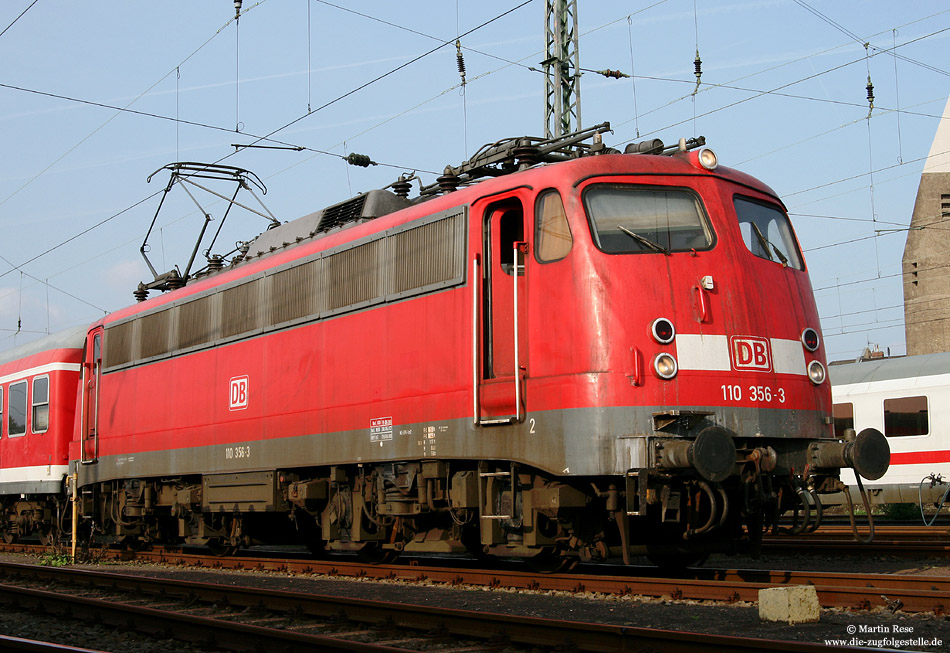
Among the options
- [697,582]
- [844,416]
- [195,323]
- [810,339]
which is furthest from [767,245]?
[844,416]

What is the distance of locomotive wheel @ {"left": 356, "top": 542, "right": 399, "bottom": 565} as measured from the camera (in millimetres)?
13089

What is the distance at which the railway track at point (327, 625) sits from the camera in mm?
6773

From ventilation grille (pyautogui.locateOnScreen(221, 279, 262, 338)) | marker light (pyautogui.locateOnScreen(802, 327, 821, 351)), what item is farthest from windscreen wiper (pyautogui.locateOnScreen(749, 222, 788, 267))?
ventilation grille (pyautogui.locateOnScreen(221, 279, 262, 338))

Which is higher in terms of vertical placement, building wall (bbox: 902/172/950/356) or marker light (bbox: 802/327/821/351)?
building wall (bbox: 902/172/950/356)

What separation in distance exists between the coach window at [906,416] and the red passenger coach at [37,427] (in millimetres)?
17284

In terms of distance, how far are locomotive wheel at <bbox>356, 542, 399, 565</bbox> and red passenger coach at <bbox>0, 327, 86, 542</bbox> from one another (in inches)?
360

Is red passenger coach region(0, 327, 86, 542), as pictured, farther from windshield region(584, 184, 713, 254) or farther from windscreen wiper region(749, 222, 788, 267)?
windscreen wiper region(749, 222, 788, 267)

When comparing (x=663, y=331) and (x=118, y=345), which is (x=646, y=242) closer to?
(x=663, y=331)

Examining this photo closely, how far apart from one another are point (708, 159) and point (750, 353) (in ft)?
6.67

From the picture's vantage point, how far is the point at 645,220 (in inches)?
382

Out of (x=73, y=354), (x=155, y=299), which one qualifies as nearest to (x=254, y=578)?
(x=155, y=299)

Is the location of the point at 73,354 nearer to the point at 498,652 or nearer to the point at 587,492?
the point at 587,492

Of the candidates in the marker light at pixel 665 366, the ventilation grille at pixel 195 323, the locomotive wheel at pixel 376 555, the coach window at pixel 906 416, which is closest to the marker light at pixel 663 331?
the marker light at pixel 665 366

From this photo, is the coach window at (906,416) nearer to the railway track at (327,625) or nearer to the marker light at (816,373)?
the marker light at (816,373)
